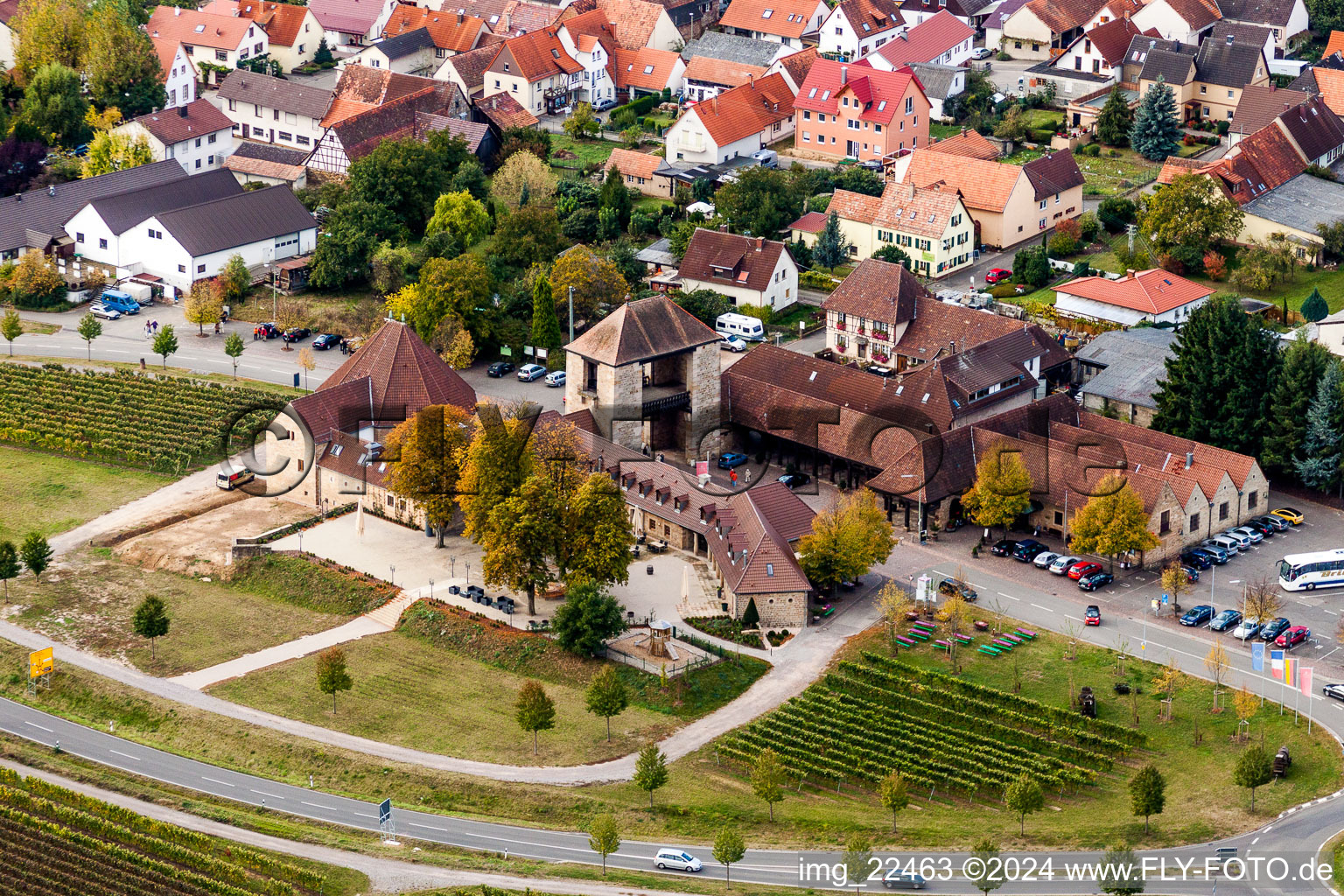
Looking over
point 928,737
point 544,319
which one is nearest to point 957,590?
point 928,737

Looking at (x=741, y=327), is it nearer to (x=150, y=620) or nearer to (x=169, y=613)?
(x=169, y=613)

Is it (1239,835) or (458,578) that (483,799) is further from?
(1239,835)

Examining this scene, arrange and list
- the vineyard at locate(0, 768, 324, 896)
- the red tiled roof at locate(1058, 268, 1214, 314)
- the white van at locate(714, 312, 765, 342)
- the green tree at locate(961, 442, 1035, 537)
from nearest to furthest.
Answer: the vineyard at locate(0, 768, 324, 896), the green tree at locate(961, 442, 1035, 537), the red tiled roof at locate(1058, 268, 1214, 314), the white van at locate(714, 312, 765, 342)

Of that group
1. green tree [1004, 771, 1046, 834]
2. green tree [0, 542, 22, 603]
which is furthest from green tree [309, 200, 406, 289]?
green tree [1004, 771, 1046, 834]

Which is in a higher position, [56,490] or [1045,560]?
[56,490]

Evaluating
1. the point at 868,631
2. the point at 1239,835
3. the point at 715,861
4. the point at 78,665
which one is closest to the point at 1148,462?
the point at 868,631

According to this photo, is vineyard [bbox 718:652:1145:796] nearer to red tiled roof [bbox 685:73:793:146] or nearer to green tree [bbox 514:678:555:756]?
green tree [bbox 514:678:555:756]
